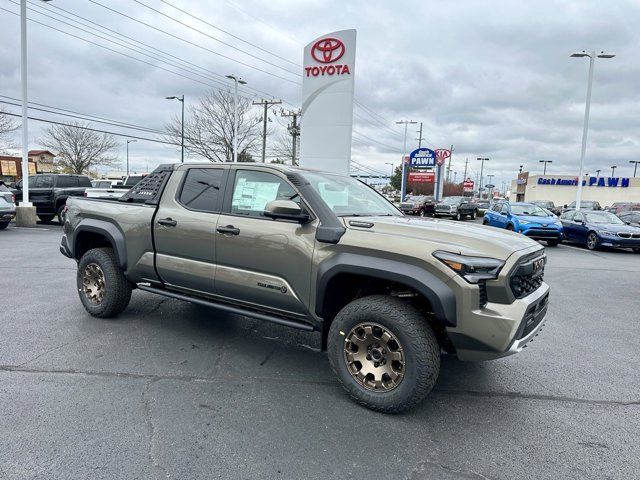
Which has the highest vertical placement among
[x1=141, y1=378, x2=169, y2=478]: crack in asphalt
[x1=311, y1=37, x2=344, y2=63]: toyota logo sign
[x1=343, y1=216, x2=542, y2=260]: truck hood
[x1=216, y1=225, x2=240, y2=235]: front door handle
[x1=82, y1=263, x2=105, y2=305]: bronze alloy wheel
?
[x1=311, y1=37, x2=344, y2=63]: toyota logo sign

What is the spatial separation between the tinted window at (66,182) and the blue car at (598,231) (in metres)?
19.4

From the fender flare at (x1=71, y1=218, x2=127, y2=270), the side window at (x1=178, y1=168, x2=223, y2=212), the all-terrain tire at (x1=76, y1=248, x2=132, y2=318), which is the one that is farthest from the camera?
the all-terrain tire at (x1=76, y1=248, x2=132, y2=318)

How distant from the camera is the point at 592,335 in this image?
5176 mm

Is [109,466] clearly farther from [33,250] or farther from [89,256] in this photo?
[33,250]

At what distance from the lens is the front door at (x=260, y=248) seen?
352 centimetres

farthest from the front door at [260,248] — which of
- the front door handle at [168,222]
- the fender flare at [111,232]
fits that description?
the fender flare at [111,232]

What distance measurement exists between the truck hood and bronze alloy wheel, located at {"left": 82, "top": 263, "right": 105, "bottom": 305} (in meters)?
3.22

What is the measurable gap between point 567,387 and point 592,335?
186 centimetres

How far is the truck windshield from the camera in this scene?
3.87 meters

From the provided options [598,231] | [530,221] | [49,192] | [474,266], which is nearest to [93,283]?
[474,266]

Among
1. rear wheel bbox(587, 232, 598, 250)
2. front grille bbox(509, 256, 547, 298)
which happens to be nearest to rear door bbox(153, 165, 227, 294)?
front grille bbox(509, 256, 547, 298)

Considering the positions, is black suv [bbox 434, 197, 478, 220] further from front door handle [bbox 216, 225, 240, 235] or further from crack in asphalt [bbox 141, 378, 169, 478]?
crack in asphalt [bbox 141, 378, 169, 478]

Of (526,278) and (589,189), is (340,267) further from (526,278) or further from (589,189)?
(589,189)

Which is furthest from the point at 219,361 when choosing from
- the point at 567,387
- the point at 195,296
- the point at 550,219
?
→ the point at 550,219
